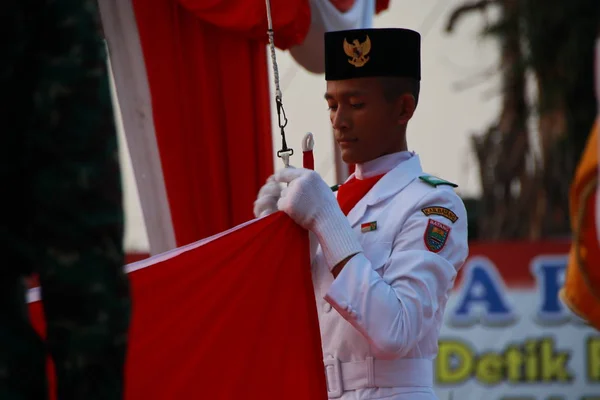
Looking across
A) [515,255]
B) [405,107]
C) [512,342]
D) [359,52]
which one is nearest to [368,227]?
[405,107]

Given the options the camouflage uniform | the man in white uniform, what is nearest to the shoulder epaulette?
the man in white uniform

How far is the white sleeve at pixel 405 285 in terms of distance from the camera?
2.42 meters

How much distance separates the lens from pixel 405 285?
8.11 ft

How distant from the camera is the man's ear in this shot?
276cm

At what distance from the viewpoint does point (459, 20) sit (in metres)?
11.5

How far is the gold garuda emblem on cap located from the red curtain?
45 centimetres

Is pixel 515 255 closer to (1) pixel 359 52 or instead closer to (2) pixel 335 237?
(1) pixel 359 52

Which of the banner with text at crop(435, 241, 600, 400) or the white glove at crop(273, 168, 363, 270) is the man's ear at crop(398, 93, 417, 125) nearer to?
the white glove at crop(273, 168, 363, 270)

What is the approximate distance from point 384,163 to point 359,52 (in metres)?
0.26

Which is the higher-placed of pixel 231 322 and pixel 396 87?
pixel 396 87

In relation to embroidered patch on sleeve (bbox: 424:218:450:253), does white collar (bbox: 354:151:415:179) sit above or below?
above

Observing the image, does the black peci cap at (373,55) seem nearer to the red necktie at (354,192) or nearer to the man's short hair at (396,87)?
the man's short hair at (396,87)

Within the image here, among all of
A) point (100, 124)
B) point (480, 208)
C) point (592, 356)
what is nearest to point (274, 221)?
point (100, 124)

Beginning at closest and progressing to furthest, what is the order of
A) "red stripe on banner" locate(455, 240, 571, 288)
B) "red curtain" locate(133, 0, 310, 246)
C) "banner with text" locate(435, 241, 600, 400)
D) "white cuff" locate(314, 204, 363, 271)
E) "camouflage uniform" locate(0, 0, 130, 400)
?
"camouflage uniform" locate(0, 0, 130, 400), "white cuff" locate(314, 204, 363, 271), "red curtain" locate(133, 0, 310, 246), "banner with text" locate(435, 241, 600, 400), "red stripe on banner" locate(455, 240, 571, 288)
